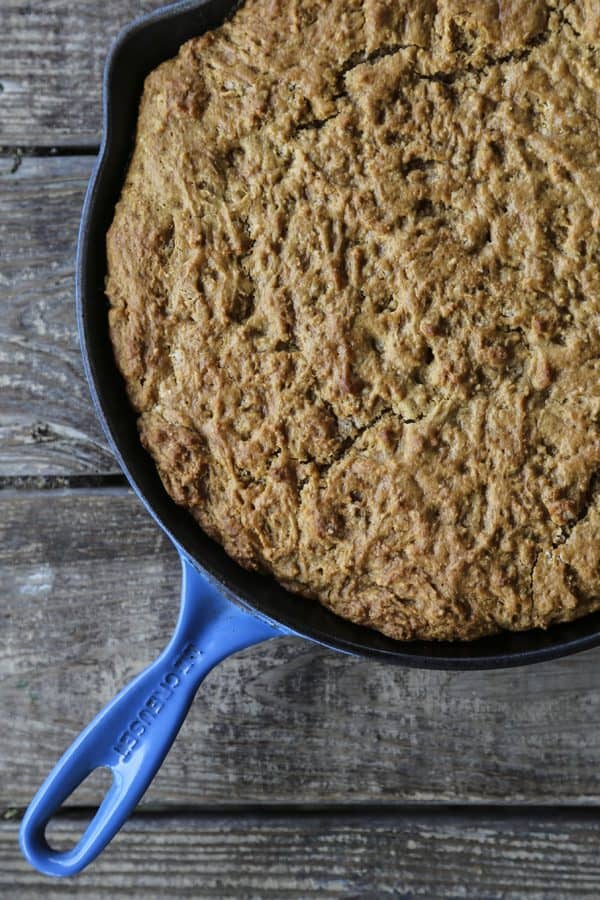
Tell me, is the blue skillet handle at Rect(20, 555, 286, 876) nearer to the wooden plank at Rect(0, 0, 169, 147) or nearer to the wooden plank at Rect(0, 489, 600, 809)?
the wooden plank at Rect(0, 489, 600, 809)

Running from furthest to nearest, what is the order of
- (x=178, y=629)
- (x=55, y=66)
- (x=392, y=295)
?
(x=55, y=66)
(x=178, y=629)
(x=392, y=295)

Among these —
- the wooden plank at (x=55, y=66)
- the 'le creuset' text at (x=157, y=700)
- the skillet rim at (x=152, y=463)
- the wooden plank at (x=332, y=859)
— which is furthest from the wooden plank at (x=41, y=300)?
the wooden plank at (x=332, y=859)

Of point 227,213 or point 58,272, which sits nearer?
point 227,213

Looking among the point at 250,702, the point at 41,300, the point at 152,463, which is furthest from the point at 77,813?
the point at 41,300

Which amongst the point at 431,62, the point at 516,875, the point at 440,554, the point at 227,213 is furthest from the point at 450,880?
the point at 431,62

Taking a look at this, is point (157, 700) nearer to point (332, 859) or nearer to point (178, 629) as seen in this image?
point (178, 629)

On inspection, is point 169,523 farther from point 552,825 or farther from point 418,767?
point 552,825

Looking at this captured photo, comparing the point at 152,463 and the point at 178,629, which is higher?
the point at 152,463
